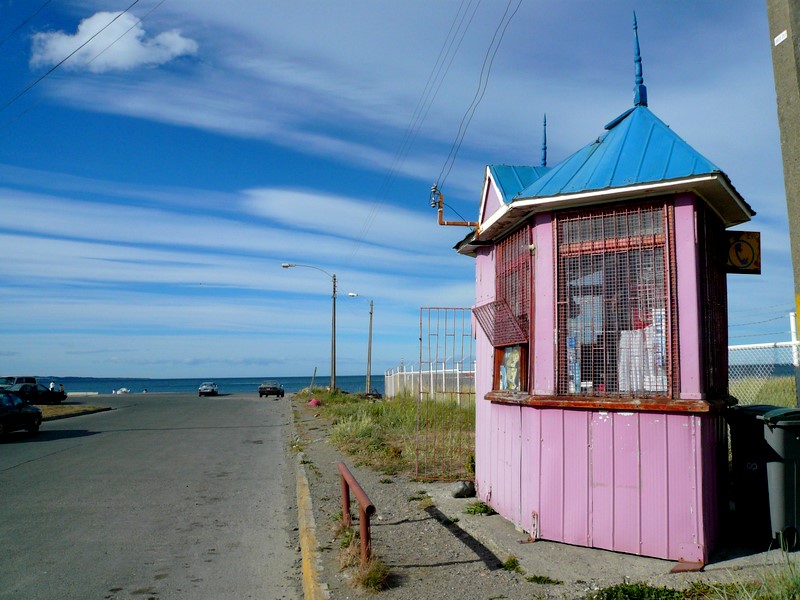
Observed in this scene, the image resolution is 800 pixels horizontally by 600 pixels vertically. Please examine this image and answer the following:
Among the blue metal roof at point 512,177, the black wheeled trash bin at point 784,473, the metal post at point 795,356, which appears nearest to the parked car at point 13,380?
the blue metal roof at point 512,177

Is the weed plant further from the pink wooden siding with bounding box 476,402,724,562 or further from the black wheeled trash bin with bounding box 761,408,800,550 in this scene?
the pink wooden siding with bounding box 476,402,724,562

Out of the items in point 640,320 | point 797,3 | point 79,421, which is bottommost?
point 79,421

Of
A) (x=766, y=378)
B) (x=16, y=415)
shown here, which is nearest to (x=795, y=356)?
(x=766, y=378)

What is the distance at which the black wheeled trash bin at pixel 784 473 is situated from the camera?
20.1ft

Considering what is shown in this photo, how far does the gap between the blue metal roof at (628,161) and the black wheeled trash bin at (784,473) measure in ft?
7.83

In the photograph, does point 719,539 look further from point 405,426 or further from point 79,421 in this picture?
point 79,421

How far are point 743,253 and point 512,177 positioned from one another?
2730 mm

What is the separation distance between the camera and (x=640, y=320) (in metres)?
6.40

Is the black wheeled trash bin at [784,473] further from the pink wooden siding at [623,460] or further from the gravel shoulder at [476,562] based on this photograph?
the pink wooden siding at [623,460]

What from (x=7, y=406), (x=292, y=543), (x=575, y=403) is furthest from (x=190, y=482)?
(x=7, y=406)

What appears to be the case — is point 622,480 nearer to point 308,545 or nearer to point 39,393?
point 308,545

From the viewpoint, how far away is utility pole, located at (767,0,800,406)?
391 cm

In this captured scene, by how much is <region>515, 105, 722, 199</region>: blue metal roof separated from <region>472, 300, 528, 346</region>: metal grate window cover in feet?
4.86

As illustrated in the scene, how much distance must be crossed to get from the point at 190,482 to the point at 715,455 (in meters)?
8.87
